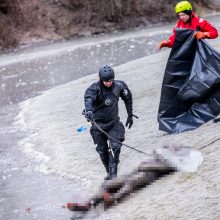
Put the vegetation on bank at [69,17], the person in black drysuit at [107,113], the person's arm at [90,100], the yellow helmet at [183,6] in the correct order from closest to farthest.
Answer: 1. the person's arm at [90,100]
2. the person in black drysuit at [107,113]
3. the yellow helmet at [183,6]
4. the vegetation on bank at [69,17]

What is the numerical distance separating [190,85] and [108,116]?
188 centimetres

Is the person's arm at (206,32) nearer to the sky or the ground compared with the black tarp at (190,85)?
nearer to the sky

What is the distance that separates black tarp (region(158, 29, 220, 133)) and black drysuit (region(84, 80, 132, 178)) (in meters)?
1.56

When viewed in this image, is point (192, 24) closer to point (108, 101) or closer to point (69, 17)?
point (108, 101)

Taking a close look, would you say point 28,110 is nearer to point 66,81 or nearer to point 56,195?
point 66,81

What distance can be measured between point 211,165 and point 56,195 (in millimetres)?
2128

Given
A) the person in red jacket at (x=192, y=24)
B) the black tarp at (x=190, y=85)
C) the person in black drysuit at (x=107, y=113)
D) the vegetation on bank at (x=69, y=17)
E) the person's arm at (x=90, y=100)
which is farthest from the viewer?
the vegetation on bank at (x=69, y=17)

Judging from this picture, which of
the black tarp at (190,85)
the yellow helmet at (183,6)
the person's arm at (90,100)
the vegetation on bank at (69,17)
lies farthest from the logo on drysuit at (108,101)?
the vegetation on bank at (69,17)

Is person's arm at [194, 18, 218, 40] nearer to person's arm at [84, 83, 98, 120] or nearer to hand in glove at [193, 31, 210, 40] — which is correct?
hand in glove at [193, 31, 210, 40]

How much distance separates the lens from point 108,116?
7934 millimetres

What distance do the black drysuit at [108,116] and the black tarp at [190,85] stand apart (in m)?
1.56

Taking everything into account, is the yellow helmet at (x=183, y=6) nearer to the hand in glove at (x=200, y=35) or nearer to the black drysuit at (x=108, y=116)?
the hand in glove at (x=200, y=35)

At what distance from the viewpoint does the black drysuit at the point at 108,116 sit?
7.81m

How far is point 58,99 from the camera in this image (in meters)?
14.6
